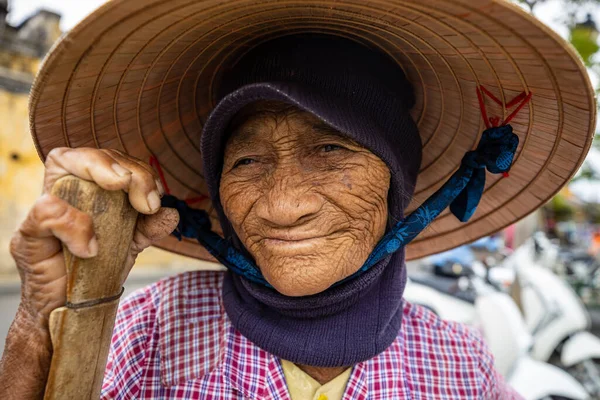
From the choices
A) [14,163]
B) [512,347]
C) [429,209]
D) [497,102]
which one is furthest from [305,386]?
[14,163]

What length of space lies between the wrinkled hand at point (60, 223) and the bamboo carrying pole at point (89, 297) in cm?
2

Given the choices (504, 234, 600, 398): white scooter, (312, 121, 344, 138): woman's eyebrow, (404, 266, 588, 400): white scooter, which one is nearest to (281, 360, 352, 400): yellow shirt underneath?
(312, 121, 344, 138): woman's eyebrow

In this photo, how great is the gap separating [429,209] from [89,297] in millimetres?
905

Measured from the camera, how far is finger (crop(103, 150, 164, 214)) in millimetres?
993

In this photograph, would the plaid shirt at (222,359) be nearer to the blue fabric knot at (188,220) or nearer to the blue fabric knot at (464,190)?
the blue fabric knot at (188,220)

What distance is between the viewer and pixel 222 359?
1.35 m

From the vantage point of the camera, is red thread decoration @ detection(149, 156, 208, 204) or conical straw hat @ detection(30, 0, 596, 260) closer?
conical straw hat @ detection(30, 0, 596, 260)

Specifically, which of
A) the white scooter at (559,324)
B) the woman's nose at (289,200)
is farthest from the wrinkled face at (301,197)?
the white scooter at (559,324)

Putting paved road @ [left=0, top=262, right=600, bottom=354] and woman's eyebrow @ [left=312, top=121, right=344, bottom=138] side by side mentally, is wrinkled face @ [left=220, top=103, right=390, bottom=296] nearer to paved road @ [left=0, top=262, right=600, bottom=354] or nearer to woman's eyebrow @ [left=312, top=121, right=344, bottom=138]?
woman's eyebrow @ [left=312, top=121, right=344, bottom=138]

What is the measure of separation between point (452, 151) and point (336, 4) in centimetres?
80

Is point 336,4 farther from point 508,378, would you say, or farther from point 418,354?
point 508,378

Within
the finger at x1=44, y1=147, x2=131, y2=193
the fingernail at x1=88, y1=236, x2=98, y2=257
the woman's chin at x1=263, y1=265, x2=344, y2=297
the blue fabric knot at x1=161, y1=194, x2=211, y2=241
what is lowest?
the fingernail at x1=88, y1=236, x2=98, y2=257

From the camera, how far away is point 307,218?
46.4 inches

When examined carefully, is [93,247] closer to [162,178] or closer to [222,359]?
[222,359]
